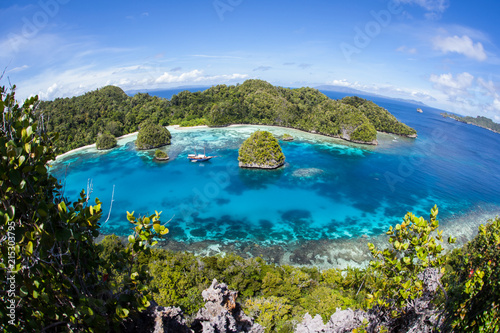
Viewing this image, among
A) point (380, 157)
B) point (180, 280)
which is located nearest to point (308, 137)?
point (380, 157)

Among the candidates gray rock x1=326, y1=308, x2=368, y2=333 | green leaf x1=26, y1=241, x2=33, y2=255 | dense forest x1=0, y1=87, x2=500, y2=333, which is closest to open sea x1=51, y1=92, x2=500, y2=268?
gray rock x1=326, y1=308, x2=368, y2=333

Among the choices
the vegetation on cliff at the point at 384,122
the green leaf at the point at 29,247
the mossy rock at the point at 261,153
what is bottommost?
the mossy rock at the point at 261,153

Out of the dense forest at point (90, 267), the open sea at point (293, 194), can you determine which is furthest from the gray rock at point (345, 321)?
the open sea at point (293, 194)

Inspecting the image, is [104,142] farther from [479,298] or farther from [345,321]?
[479,298]

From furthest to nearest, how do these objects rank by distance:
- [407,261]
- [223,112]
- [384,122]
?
→ 1. [384,122]
2. [223,112]
3. [407,261]

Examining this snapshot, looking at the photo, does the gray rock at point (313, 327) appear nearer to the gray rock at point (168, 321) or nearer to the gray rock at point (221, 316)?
the gray rock at point (221, 316)

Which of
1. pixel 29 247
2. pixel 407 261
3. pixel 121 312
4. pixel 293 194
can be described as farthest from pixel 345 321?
pixel 293 194
